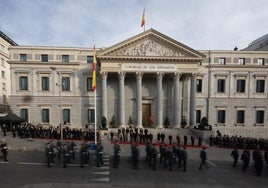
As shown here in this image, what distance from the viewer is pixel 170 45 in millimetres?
28438

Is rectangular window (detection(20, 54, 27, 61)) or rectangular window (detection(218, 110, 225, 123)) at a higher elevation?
rectangular window (detection(20, 54, 27, 61))

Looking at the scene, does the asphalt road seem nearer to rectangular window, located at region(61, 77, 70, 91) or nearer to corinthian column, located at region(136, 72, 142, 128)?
corinthian column, located at region(136, 72, 142, 128)

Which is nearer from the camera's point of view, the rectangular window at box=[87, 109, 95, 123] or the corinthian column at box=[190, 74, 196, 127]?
the corinthian column at box=[190, 74, 196, 127]

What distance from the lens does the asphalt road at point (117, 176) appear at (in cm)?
988

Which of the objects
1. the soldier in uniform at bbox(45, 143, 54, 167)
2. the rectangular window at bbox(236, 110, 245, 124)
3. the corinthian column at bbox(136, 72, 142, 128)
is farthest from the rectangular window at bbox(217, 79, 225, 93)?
the soldier in uniform at bbox(45, 143, 54, 167)

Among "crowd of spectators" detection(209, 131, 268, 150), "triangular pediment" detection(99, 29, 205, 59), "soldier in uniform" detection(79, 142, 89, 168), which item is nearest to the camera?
"soldier in uniform" detection(79, 142, 89, 168)

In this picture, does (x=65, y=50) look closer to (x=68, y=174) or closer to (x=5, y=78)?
(x=5, y=78)

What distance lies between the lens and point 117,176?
36.2 feet

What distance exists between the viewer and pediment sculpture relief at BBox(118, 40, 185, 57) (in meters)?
28.3

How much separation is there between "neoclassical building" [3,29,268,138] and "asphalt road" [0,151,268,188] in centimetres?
1587

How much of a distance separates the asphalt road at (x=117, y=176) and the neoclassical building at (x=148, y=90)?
52.1 feet

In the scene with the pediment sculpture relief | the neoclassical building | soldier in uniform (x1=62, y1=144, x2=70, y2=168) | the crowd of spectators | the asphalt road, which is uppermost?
the pediment sculpture relief

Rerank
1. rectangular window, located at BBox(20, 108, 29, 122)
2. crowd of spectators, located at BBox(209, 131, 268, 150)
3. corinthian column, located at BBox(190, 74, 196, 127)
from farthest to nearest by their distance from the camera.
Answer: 1. rectangular window, located at BBox(20, 108, 29, 122)
2. corinthian column, located at BBox(190, 74, 196, 127)
3. crowd of spectators, located at BBox(209, 131, 268, 150)

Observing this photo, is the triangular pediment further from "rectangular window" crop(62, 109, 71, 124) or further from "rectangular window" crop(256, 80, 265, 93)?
"rectangular window" crop(256, 80, 265, 93)
